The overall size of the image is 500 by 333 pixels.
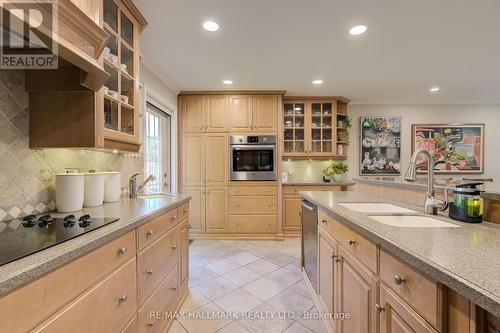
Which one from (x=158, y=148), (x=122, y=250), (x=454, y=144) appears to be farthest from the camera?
(x=454, y=144)

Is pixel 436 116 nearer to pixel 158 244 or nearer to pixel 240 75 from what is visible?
pixel 240 75

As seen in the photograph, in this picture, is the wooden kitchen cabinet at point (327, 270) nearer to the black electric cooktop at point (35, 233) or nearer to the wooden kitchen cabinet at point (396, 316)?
the wooden kitchen cabinet at point (396, 316)

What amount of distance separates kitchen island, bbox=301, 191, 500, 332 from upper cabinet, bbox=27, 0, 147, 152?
5.04 feet

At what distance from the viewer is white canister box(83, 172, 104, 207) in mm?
1616

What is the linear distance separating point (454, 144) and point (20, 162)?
237 inches

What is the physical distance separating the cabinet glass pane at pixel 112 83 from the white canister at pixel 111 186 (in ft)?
1.97

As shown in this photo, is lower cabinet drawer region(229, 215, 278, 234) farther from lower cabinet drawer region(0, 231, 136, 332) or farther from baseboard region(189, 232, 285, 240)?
lower cabinet drawer region(0, 231, 136, 332)

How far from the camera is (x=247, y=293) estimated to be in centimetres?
220

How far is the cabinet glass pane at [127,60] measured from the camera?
5.69ft

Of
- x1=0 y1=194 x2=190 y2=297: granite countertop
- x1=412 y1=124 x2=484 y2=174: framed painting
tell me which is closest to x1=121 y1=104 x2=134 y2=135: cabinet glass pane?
x1=0 y1=194 x2=190 y2=297: granite countertop

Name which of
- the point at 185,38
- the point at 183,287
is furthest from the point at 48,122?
the point at 183,287

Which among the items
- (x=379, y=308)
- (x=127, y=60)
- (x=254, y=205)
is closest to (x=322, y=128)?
(x=254, y=205)

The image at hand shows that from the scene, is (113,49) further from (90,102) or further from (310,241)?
(310,241)

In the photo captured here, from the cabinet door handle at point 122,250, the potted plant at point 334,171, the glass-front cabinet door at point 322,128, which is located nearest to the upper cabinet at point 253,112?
the glass-front cabinet door at point 322,128
